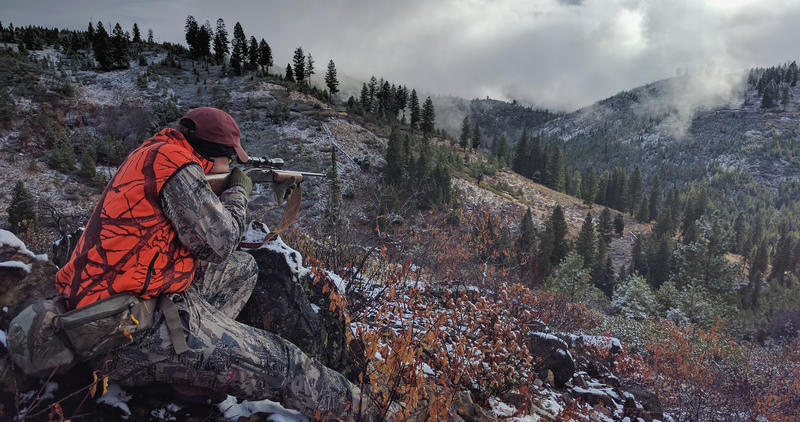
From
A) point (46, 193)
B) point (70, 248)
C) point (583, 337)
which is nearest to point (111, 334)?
point (70, 248)

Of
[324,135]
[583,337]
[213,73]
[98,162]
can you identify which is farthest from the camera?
[213,73]

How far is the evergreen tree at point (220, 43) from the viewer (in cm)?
5216

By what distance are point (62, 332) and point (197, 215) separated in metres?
0.86

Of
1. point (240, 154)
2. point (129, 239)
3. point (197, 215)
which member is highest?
point (240, 154)

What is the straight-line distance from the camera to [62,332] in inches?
73.0

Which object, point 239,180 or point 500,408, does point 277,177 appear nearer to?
point 239,180

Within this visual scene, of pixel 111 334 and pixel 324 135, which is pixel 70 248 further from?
pixel 324 135

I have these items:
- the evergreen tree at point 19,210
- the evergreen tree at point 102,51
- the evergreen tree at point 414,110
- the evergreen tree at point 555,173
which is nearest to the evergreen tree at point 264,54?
the evergreen tree at point 102,51

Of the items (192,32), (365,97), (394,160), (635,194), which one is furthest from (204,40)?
(635,194)

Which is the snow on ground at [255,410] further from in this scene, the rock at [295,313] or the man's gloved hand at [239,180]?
the man's gloved hand at [239,180]

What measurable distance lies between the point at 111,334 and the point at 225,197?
0.99 meters

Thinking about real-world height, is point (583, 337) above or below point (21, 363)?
below

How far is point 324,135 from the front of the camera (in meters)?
37.9

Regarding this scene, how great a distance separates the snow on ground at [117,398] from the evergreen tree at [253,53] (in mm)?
57852
